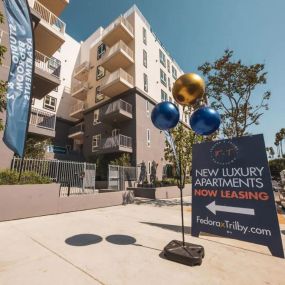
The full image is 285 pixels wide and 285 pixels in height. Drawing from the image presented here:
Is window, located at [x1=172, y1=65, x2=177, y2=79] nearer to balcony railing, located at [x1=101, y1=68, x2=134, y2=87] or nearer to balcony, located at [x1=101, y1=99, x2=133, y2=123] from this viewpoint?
balcony railing, located at [x1=101, y1=68, x2=134, y2=87]

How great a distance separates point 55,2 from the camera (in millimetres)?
15289

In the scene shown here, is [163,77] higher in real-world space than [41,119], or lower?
higher

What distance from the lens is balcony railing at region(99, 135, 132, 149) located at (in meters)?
17.7

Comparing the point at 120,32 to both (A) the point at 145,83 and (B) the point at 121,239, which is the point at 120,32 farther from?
(B) the point at 121,239

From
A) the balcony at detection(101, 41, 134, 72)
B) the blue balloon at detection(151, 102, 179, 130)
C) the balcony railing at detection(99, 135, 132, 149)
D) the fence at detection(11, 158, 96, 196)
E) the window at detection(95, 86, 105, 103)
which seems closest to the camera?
the blue balloon at detection(151, 102, 179, 130)

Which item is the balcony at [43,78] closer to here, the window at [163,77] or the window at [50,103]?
the window at [50,103]

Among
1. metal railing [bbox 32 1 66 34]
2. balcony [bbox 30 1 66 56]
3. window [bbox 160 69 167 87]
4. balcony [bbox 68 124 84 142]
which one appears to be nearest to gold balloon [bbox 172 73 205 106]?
balcony [bbox 30 1 66 56]

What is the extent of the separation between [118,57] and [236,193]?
19.9 metres

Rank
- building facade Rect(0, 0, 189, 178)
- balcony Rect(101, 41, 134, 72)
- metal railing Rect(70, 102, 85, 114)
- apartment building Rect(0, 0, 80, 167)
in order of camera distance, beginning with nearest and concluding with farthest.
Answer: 1. apartment building Rect(0, 0, 80, 167)
2. building facade Rect(0, 0, 189, 178)
3. balcony Rect(101, 41, 134, 72)
4. metal railing Rect(70, 102, 85, 114)

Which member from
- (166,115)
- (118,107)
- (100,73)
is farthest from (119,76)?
(166,115)

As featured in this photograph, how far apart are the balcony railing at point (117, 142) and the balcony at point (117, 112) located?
2.35 metres

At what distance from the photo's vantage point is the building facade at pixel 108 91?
1792cm

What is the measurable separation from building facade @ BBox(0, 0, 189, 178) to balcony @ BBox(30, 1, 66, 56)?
0.07 metres

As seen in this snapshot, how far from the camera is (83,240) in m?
4.93
